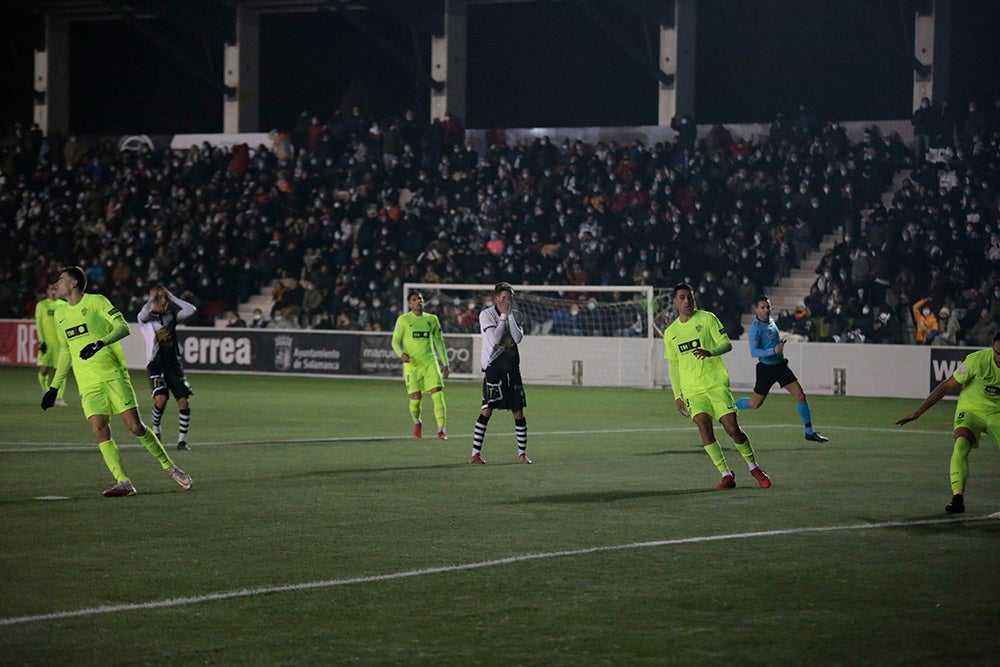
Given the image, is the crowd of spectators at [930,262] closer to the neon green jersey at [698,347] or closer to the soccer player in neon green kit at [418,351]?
the soccer player in neon green kit at [418,351]

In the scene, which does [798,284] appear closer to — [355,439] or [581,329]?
A: [581,329]

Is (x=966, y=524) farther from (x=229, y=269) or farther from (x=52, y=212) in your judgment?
(x=52, y=212)

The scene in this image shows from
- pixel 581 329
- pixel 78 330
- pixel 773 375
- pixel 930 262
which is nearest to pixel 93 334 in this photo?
pixel 78 330

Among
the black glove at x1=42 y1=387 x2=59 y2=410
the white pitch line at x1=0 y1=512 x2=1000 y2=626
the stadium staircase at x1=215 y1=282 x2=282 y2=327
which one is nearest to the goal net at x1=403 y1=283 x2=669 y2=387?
the stadium staircase at x1=215 y1=282 x2=282 y2=327

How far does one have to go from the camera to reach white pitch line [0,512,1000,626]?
8023 mm

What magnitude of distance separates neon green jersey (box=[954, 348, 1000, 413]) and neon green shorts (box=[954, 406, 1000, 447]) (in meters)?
0.03

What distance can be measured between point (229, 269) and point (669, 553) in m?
30.2

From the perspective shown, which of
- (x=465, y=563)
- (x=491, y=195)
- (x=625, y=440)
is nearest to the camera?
(x=465, y=563)

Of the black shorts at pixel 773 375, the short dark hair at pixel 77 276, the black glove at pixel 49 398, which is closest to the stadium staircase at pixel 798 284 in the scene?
the black shorts at pixel 773 375

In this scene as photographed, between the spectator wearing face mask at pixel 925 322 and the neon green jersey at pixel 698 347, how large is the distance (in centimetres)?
1661

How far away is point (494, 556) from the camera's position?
32.8 feet

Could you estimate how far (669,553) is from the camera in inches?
399

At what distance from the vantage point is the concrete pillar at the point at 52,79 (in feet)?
155

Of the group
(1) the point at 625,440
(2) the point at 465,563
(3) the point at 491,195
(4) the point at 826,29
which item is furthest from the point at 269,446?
(4) the point at 826,29
